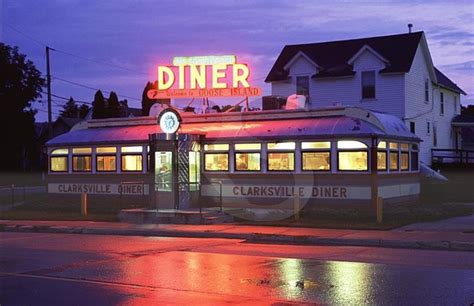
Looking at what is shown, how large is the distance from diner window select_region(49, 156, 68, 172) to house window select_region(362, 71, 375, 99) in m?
17.6

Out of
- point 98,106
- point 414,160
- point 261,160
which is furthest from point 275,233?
point 98,106

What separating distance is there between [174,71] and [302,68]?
41.4 ft

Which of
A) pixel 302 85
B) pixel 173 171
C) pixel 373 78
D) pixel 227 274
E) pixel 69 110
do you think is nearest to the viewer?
pixel 227 274

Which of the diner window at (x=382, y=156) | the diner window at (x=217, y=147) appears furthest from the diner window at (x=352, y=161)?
the diner window at (x=217, y=147)

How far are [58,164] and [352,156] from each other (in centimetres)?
1509

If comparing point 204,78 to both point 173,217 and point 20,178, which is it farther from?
point 20,178

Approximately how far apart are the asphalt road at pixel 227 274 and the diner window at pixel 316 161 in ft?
31.3

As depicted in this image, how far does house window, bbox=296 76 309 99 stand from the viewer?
1559 inches

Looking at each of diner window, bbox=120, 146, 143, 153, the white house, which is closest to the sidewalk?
diner window, bbox=120, 146, 143, 153

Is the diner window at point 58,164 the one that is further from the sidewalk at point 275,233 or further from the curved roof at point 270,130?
the sidewalk at point 275,233

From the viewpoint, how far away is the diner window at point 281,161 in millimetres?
25594

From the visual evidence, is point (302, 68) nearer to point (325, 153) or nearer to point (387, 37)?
point (387, 37)

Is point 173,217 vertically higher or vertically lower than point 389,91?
lower

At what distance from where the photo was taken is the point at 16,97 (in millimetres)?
50719
